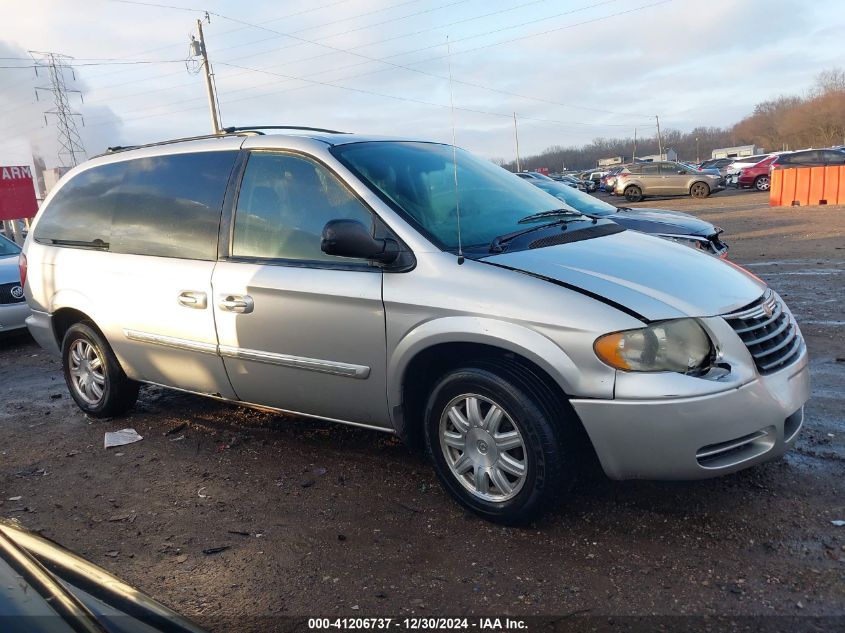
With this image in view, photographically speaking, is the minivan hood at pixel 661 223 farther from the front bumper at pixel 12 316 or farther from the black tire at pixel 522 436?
the front bumper at pixel 12 316

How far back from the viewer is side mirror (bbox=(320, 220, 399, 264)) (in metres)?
3.27

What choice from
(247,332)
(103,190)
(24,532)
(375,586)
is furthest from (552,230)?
(103,190)

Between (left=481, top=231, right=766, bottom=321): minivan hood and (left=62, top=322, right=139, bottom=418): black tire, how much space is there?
314cm

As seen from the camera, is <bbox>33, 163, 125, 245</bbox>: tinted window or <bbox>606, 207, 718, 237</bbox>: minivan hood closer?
<bbox>33, 163, 125, 245</bbox>: tinted window

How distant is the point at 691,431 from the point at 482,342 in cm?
93

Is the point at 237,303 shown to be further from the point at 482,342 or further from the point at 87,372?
the point at 87,372

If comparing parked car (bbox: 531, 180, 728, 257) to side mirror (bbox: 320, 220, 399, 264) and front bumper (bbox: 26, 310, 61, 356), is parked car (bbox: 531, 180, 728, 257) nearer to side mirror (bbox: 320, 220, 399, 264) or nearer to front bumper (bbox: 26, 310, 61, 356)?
side mirror (bbox: 320, 220, 399, 264)

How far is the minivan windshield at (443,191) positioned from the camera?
3.56 meters

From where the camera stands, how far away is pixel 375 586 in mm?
2848

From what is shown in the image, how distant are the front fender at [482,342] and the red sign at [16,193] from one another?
61.5 ft

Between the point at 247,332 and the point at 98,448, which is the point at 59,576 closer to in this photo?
the point at 247,332

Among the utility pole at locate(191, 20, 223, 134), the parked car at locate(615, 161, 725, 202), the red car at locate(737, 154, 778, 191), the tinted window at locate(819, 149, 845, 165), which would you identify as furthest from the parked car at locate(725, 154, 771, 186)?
the utility pole at locate(191, 20, 223, 134)

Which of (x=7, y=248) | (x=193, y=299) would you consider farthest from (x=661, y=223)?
(x=7, y=248)

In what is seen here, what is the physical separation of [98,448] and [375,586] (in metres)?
2.73
